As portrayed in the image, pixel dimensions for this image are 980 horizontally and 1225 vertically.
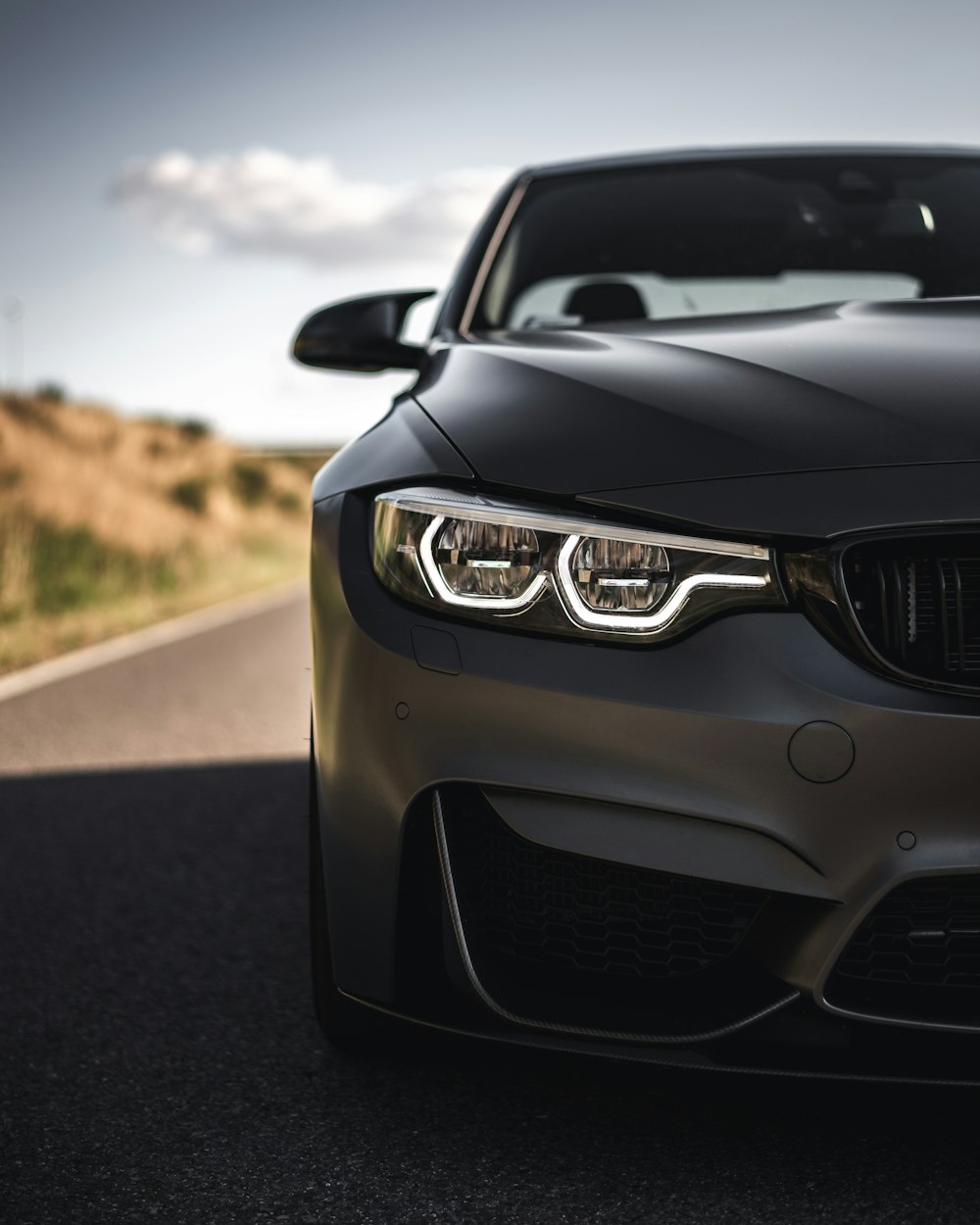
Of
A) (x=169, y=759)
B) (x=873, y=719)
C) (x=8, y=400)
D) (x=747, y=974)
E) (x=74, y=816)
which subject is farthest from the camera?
(x=8, y=400)

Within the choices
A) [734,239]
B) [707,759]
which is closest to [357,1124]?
[707,759]

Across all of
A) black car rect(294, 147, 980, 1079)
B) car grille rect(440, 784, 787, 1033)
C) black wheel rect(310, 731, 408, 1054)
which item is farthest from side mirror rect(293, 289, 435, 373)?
car grille rect(440, 784, 787, 1033)

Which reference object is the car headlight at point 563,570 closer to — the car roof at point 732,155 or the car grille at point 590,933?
the car grille at point 590,933

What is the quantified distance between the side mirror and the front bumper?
1.21 metres

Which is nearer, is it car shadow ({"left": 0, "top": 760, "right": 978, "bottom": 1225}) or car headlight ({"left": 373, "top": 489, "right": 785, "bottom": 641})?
car headlight ({"left": 373, "top": 489, "right": 785, "bottom": 641})

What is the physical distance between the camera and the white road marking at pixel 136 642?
749 centimetres

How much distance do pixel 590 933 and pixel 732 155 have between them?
7.85 ft

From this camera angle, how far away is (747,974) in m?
1.88

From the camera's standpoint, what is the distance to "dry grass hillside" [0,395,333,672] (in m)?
11.9

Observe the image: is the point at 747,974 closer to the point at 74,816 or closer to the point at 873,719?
the point at 873,719

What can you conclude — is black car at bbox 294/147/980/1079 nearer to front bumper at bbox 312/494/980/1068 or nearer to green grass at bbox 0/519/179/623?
front bumper at bbox 312/494/980/1068

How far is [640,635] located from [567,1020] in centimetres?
52

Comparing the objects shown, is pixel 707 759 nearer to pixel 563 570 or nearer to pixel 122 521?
pixel 563 570

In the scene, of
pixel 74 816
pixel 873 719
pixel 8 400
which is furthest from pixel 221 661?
pixel 8 400
